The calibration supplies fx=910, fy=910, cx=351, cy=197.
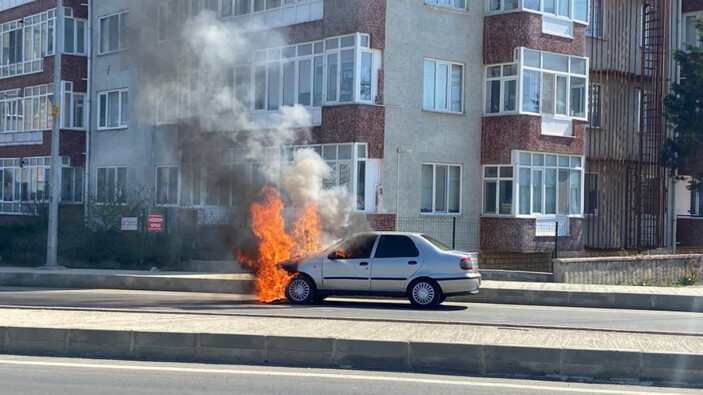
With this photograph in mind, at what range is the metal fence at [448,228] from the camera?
26.1 meters

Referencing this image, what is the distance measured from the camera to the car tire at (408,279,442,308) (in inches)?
691

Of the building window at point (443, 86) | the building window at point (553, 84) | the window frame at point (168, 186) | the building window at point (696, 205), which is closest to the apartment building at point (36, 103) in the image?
the window frame at point (168, 186)

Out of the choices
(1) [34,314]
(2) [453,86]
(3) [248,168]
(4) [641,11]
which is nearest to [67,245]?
(3) [248,168]

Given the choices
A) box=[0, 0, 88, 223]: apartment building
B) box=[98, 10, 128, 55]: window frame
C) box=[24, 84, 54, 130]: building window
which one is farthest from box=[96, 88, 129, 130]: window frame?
box=[24, 84, 54, 130]: building window

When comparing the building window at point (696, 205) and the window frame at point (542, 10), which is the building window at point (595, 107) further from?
the building window at point (696, 205)

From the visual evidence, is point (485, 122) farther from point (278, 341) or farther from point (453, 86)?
point (278, 341)

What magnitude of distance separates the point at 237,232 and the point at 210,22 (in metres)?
Answer: 7.94

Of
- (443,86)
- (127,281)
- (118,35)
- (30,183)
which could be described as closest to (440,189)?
(443,86)

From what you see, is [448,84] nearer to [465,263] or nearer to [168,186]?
[168,186]

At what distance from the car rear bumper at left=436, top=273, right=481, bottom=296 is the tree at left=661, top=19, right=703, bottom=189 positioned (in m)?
15.6

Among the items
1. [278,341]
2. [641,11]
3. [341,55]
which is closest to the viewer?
[278,341]

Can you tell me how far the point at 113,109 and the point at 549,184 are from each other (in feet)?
58.3

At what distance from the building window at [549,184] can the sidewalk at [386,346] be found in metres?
14.8

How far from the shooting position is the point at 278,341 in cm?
1095
